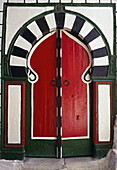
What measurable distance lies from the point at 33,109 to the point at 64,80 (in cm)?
59

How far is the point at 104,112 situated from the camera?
2.73m

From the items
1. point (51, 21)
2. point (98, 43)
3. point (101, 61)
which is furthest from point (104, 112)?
point (51, 21)

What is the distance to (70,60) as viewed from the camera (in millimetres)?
2811

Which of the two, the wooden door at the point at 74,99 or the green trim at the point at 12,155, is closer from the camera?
the green trim at the point at 12,155

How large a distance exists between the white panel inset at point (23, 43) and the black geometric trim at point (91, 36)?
2.56 ft

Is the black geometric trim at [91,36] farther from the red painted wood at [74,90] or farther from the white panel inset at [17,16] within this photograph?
the white panel inset at [17,16]

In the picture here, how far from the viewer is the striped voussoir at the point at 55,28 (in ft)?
8.89

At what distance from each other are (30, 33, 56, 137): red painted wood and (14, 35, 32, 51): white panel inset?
13cm

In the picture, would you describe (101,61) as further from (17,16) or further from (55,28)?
(17,16)

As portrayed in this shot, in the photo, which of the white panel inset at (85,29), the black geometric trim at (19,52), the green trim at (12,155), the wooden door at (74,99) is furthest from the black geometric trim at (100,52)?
the green trim at (12,155)

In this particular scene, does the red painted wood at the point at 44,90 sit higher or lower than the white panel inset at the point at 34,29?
lower

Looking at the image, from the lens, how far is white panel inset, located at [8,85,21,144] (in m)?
2.69

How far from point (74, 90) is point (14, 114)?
0.89 metres

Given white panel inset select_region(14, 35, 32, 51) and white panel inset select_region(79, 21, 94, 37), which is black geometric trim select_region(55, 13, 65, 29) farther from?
white panel inset select_region(14, 35, 32, 51)
